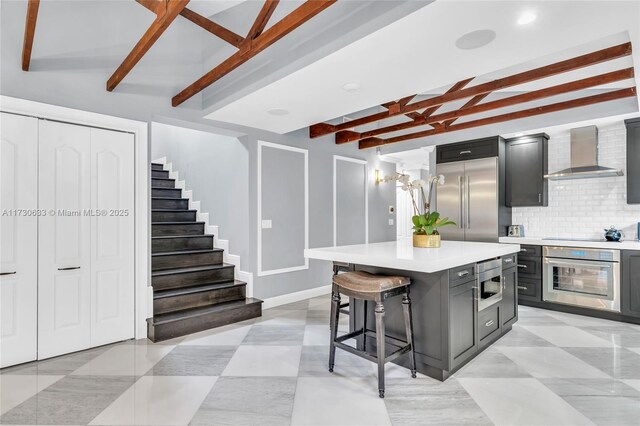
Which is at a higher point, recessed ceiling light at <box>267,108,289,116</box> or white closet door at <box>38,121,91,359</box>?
recessed ceiling light at <box>267,108,289,116</box>

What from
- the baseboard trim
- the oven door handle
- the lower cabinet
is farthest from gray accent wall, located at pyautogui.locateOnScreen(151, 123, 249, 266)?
the oven door handle

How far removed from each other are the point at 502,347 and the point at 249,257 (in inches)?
122

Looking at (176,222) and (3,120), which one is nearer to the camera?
(3,120)

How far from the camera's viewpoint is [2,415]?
2.11 meters

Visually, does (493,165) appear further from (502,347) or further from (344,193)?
(502,347)

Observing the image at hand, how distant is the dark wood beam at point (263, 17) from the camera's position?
2134 millimetres

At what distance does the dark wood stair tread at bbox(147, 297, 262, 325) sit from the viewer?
3501 mm

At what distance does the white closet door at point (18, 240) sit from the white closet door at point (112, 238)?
442 mm

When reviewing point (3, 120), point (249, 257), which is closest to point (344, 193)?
point (249, 257)

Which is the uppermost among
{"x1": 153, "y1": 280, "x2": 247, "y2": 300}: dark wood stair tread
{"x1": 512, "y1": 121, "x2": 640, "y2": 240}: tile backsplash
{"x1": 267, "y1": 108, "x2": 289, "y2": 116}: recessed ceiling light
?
{"x1": 267, "y1": 108, "x2": 289, "y2": 116}: recessed ceiling light

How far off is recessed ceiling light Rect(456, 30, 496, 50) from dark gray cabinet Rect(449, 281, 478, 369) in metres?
1.75

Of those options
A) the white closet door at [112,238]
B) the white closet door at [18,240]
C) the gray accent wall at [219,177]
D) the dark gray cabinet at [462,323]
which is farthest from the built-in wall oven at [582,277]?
the white closet door at [18,240]

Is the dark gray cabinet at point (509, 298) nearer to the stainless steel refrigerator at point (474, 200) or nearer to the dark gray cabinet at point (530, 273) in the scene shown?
the dark gray cabinet at point (530, 273)

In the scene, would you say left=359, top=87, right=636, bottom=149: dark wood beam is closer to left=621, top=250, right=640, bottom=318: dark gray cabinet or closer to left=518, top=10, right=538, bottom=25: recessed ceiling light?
left=621, top=250, right=640, bottom=318: dark gray cabinet
